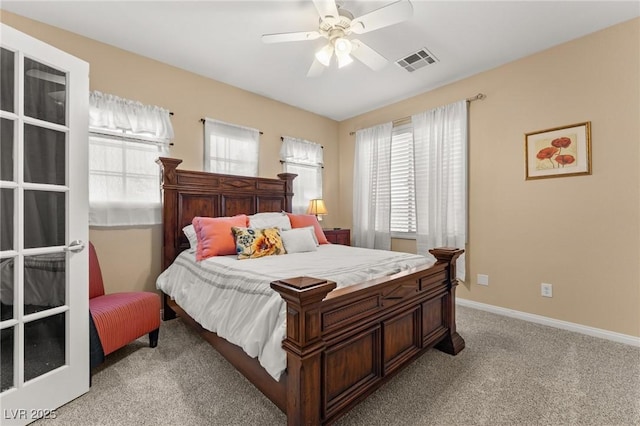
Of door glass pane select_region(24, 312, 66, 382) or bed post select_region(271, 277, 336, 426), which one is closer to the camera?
bed post select_region(271, 277, 336, 426)

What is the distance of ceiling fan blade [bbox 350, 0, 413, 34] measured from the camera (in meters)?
1.84

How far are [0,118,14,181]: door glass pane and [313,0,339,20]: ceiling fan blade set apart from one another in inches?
76.1

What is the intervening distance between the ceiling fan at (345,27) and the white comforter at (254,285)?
1.69 m

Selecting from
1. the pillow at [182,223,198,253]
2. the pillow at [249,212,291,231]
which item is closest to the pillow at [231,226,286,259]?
the pillow at [249,212,291,231]

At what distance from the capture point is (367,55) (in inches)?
96.5

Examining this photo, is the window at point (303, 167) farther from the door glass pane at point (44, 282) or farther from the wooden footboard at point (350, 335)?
the door glass pane at point (44, 282)

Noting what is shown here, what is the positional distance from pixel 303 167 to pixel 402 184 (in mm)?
1547

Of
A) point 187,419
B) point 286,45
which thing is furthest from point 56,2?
point 187,419

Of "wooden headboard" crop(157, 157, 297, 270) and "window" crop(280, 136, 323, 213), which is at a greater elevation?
"window" crop(280, 136, 323, 213)

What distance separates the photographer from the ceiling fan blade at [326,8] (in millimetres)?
1933

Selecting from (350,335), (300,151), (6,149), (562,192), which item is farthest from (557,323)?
(6,149)

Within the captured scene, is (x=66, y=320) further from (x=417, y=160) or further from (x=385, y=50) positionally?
(x=417, y=160)

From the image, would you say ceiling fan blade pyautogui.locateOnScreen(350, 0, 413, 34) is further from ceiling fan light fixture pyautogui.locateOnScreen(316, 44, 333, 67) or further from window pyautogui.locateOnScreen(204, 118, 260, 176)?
window pyautogui.locateOnScreen(204, 118, 260, 176)

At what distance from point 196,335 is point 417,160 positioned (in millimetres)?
3331
